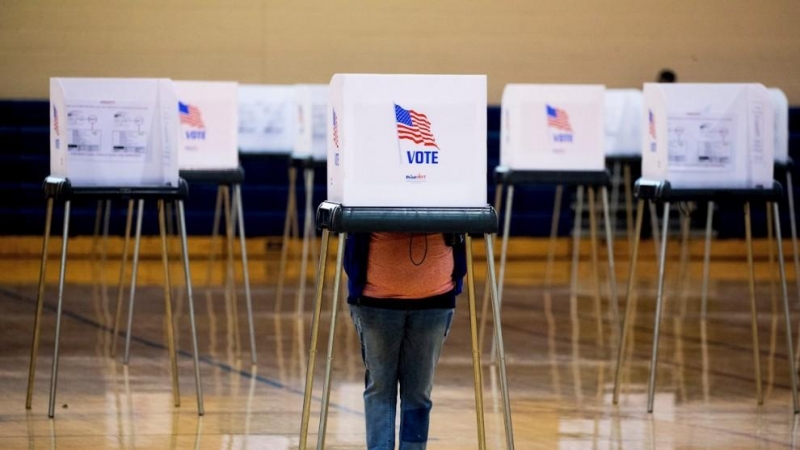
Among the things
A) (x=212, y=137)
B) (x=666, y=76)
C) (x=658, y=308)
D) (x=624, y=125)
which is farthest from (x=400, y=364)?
(x=666, y=76)

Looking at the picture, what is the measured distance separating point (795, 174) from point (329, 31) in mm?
5382

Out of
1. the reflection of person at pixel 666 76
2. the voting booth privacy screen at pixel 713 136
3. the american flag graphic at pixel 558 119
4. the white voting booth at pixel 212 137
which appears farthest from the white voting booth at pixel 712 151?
the reflection of person at pixel 666 76

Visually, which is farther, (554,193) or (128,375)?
(554,193)

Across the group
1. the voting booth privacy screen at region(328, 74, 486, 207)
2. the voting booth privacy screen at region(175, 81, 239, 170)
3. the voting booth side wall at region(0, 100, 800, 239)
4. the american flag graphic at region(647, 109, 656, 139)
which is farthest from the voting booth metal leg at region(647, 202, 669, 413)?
the voting booth side wall at region(0, 100, 800, 239)

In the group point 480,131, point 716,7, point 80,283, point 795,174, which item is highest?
point 716,7

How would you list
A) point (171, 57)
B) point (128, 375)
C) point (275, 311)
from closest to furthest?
1. point (128, 375)
2. point (275, 311)
3. point (171, 57)

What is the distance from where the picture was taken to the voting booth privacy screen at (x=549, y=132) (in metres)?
8.54

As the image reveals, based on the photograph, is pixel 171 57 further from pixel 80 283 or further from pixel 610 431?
pixel 610 431

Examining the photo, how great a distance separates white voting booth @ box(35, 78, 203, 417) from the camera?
6.28 m

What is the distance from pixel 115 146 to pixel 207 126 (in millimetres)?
2097

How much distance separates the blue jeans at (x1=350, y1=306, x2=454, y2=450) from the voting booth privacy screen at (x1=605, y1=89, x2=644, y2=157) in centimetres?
678

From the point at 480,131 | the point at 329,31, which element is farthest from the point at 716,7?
the point at 480,131

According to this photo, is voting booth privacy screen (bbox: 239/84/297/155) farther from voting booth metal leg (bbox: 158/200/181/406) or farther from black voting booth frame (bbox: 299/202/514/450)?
black voting booth frame (bbox: 299/202/514/450)

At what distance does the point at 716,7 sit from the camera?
14.7 metres
